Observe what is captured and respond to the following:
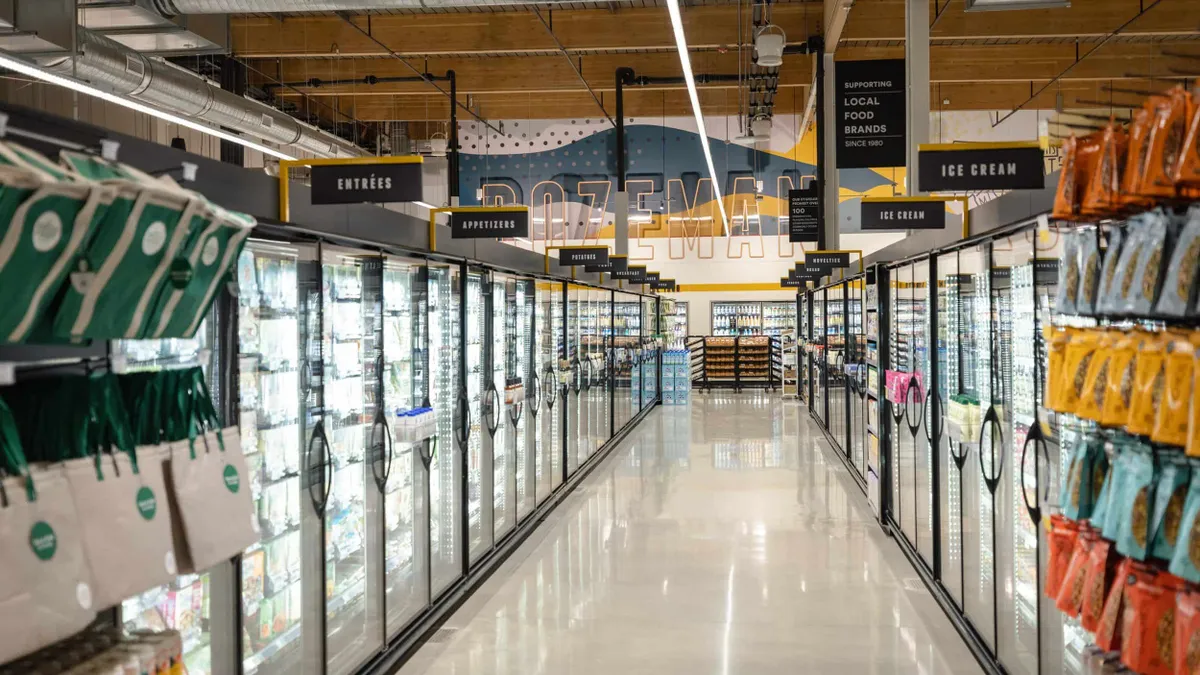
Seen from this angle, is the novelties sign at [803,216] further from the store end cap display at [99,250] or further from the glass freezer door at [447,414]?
the store end cap display at [99,250]

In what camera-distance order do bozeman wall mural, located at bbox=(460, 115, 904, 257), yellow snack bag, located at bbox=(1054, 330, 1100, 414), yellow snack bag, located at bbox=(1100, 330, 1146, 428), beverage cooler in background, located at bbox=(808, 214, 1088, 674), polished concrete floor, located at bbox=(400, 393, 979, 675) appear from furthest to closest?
bozeman wall mural, located at bbox=(460, 115, 904, 257)
polished concrete floor, located at bbox=(400, 393, 979, 675)
beverage cooler in background, located at bbox=(808, 214, 1088, 674)
yellow snack bag, located at bbox=(1054, 330, 1100, 414)
yellow snack bag, located at bbox=(1100, 330, 1146, 428)

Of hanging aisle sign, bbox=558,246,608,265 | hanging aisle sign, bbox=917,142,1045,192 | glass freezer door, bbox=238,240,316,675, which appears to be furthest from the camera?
hanging aisle sign, bbox=558,246,608,265

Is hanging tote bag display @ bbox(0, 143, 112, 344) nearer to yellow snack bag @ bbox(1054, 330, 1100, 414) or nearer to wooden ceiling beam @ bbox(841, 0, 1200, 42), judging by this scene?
yellow snack bag @ bbox(1054, 330, 1100, 414)

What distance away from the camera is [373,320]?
4711 millimetres

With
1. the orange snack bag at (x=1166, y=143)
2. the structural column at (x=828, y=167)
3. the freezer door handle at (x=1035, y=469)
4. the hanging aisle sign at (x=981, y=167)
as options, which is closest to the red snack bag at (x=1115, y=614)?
the orange snack bag at (x=1166, y=143)

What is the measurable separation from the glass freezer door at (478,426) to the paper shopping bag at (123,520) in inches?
171

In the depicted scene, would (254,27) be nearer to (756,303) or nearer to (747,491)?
Result: (747,491)

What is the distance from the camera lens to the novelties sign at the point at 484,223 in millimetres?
6258

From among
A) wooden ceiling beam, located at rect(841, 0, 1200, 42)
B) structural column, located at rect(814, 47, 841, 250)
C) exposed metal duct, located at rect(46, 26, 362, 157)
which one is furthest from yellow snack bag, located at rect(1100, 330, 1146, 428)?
structural column, located at rect(814, 47, 841, 250)

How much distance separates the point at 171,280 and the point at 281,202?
1.69 meters

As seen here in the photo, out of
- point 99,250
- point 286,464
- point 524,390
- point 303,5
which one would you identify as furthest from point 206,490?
point 303,5

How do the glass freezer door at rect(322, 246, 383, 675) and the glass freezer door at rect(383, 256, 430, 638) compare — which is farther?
the glass freezer door at rect(383, 256, 430, 638)

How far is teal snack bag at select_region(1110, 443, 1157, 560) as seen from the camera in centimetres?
227

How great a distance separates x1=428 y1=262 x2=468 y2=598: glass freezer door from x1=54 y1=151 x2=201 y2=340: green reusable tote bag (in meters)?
3.66
